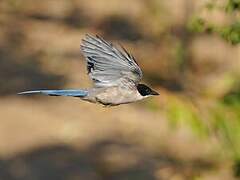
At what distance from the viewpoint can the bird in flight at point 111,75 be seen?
1422 millimetres

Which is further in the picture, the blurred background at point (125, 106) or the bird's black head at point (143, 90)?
the blurred background at point (125, 106)

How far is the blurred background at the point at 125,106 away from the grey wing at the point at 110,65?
2700mm

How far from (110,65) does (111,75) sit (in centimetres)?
2

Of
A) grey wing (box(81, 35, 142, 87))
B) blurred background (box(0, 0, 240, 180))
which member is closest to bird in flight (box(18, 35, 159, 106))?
grey wing (box(81, 35, 142, 87))

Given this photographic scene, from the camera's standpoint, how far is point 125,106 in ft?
18.7

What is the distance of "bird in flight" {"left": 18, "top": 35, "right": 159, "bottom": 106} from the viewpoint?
142cm

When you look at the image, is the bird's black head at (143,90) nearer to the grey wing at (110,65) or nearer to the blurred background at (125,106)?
the grey wing at (110,65)

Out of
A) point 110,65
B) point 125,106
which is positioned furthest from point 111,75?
point 125,106

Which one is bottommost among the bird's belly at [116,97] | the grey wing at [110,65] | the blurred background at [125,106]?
the blurred background at [125,106]

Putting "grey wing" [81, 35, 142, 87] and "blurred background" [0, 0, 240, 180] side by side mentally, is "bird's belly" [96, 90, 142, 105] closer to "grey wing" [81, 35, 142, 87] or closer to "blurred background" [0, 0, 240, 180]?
"grey wing" [81, 35, 142, 87]

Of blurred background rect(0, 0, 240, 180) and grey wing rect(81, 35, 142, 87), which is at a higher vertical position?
grey wing rect(81, 35, 142, 87)

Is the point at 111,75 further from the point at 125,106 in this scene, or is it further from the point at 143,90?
the point at 125,106

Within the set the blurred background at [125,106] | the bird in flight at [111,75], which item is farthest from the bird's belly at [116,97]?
the blurred background at [125,106]

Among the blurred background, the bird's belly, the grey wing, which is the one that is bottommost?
the blurred background
